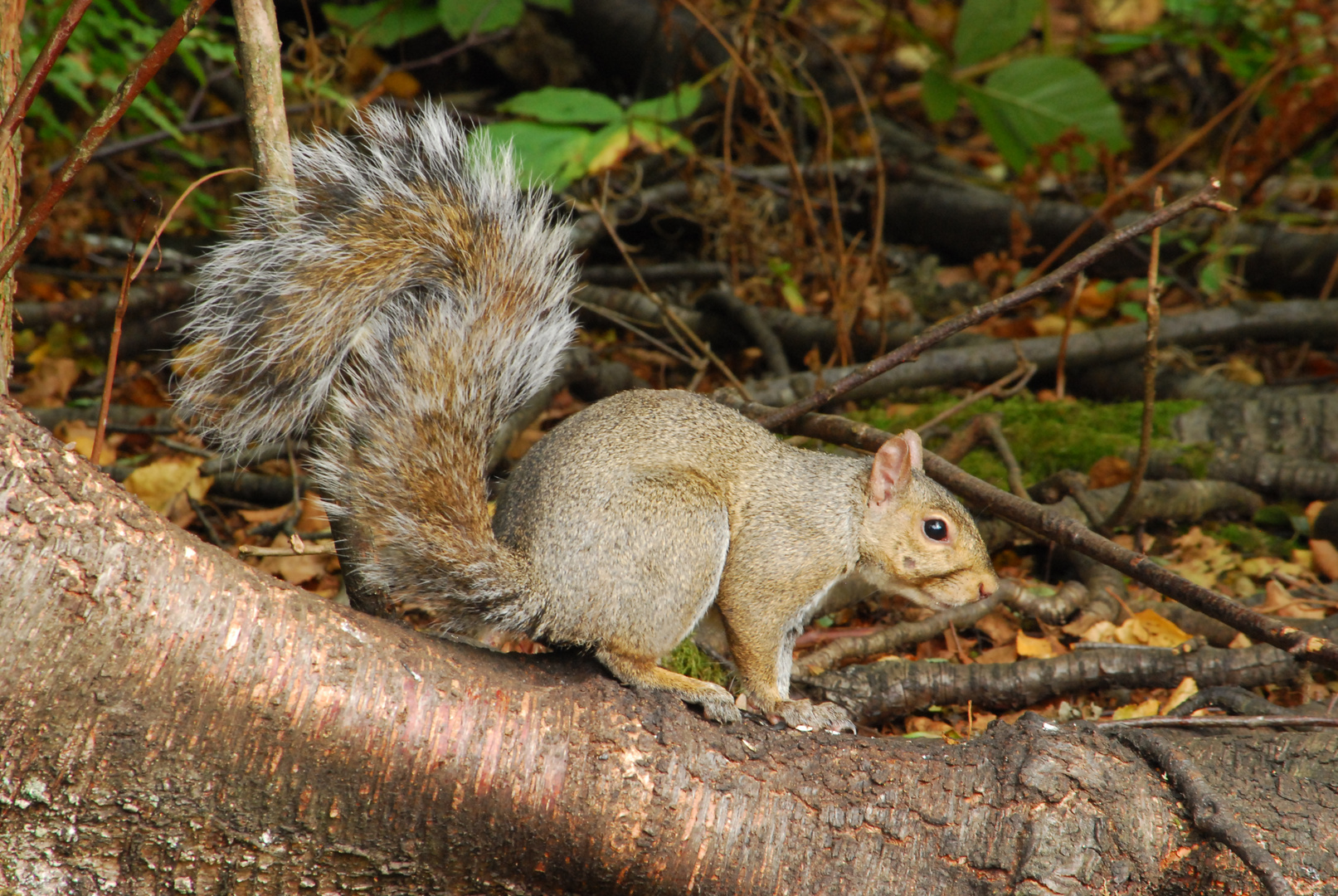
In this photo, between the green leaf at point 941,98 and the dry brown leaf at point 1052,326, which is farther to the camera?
the green leaf at point 941,98

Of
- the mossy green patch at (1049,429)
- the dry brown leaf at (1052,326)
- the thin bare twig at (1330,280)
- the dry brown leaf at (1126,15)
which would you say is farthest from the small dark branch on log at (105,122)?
the dry brown leaf at (1126,15)

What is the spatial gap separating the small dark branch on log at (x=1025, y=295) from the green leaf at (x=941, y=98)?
2819 mm

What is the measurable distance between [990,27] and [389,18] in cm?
282

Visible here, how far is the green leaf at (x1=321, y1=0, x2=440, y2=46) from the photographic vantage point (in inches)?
187

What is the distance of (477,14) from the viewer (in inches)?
178

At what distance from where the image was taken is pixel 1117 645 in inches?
98.3

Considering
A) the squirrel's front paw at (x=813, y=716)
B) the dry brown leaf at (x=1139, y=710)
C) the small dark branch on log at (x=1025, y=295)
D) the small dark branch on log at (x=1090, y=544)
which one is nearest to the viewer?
the small dark branch on log at (x=1090, y=544)

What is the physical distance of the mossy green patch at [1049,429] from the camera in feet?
10.9

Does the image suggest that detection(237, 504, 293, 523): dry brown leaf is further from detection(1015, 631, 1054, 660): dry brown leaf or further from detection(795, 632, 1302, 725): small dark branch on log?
detection(1015, 631, 1054, 660): dry brown leaf

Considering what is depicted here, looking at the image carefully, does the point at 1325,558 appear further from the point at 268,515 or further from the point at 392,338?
the point at 268,515

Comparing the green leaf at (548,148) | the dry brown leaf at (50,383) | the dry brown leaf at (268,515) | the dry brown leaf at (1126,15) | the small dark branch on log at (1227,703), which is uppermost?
the dry brown leaf at (1126,15)

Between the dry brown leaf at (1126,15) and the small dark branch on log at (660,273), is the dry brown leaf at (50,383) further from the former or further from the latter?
the dry brown leaf at (1126,15)

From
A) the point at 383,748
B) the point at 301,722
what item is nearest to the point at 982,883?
the point at 383,748

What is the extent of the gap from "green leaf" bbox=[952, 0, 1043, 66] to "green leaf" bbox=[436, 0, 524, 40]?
80.7 inches
